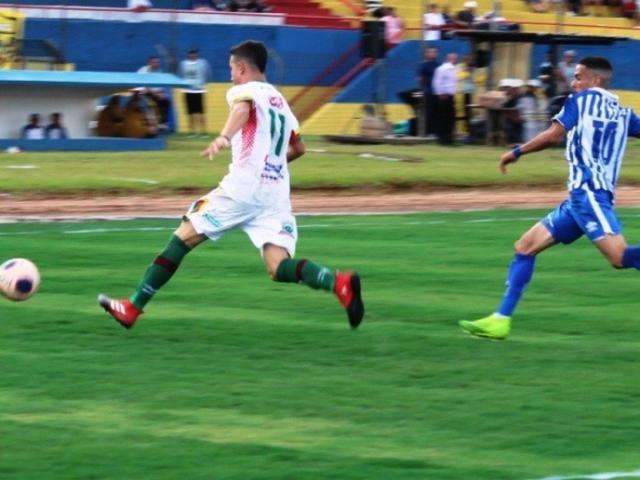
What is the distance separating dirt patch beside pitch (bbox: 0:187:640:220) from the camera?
2042 cm

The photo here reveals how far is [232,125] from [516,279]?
2.12 metres

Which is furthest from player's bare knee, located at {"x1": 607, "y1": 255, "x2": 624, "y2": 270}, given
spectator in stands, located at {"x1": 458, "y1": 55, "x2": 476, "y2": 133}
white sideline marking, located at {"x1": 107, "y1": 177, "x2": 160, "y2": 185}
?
spectator in stands, located at {"x1": 458, "y1": 55, "x2": 476, "y2": 133}

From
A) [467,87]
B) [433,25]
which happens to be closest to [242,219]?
[467,87]

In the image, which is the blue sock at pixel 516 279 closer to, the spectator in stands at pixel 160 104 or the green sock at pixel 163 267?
the green sock at pixel 163 267

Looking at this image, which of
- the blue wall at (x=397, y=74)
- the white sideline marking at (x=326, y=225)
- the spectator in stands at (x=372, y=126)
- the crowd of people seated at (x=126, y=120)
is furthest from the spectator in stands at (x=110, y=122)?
the white sideline marking at (x=326, y=225)

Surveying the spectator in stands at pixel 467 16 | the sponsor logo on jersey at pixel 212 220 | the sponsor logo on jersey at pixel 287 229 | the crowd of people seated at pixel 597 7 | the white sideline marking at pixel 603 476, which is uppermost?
the white sideline marking at pixel 603 476

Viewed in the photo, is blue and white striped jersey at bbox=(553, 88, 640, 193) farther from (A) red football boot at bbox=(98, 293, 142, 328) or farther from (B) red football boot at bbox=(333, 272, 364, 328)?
(A) red football boot at bbox=(98, 293, 142, 328)

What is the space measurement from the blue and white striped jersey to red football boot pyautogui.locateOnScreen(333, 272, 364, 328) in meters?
1.52

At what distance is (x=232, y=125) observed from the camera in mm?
9898

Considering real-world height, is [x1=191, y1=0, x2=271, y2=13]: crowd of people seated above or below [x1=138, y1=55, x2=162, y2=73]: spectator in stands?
above

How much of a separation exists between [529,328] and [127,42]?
25.4 meters

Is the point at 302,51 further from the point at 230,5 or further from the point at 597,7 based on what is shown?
the point at 597,7

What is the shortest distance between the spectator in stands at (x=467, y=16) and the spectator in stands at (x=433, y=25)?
426 millimetres

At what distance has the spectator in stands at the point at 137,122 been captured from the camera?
102ft
